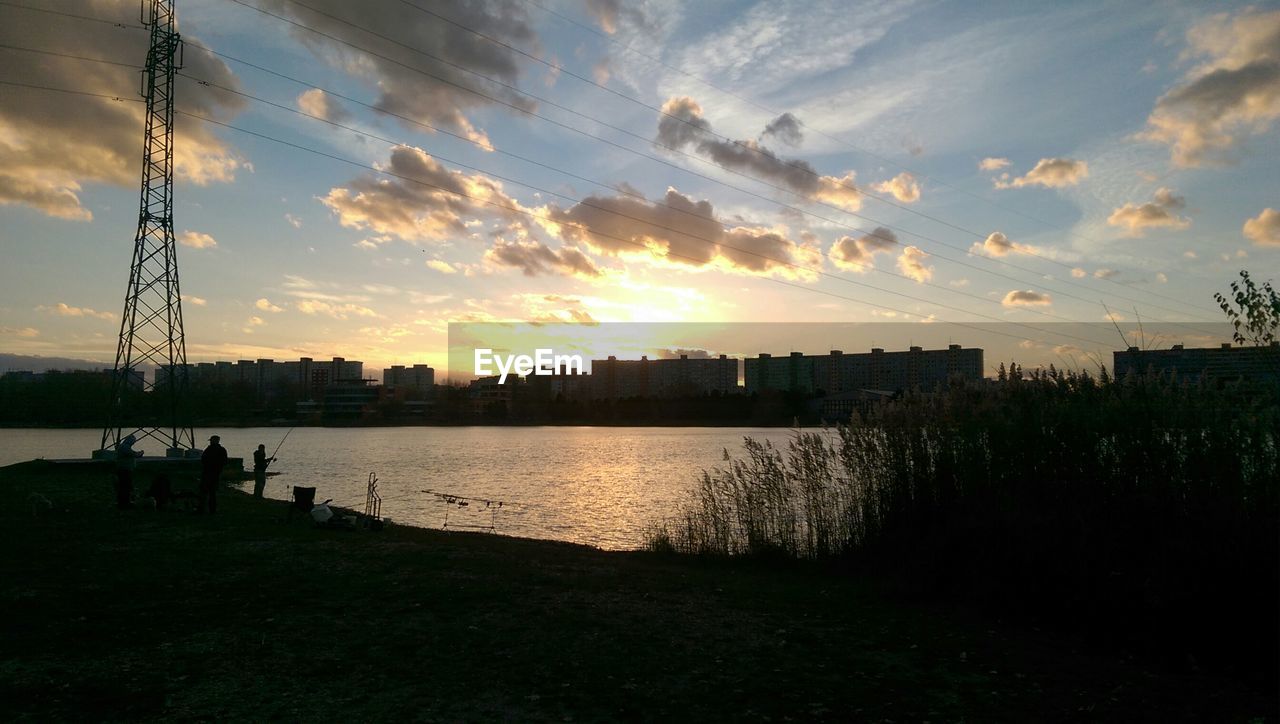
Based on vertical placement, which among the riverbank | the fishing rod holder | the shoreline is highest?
the riverbank

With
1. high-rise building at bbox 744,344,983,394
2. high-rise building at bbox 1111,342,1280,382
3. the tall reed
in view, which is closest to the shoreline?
high-rise building at bbox 744,344,983,394

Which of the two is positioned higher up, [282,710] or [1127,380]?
[1127,380]

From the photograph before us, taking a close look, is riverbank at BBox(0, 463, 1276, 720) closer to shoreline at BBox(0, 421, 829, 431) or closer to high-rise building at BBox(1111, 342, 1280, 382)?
high-rise building at BBox(1111, 342, 1280, 382)

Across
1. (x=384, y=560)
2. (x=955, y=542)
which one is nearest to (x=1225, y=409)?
(x=955, y=542)

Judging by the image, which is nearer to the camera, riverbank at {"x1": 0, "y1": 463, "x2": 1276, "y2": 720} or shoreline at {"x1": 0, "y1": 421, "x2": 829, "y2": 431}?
riverbank at {"x1": 0, "y1": 463, "x2": 1276, "y2": 720}

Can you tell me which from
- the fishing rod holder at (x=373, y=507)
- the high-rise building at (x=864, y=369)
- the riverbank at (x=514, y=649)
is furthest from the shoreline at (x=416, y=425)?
the riverbank at (x=514, y=649)

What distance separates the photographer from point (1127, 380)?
10633 mm

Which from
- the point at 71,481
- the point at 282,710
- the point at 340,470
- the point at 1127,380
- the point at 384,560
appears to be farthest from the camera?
the point at 340,470

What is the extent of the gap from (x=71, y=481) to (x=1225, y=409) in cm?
3256

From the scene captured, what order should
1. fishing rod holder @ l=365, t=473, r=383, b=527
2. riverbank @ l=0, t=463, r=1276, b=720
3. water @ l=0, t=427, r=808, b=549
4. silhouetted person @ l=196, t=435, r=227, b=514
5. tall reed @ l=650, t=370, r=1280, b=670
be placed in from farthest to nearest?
water @ l=0, t=427, r=808, b=549, silhouetted person @ l=196, t=435, r=227, b=514, fishing rod holder @ l=365, t=473, r=383, b=527, tall reed @ l=650, t=370, r=1280, b=670, riverbank @ l=0, t=463, r=1276, b=720

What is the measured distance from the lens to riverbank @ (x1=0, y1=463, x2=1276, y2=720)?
20.1ft

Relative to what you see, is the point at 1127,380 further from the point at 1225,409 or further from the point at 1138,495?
the point at 1138,495

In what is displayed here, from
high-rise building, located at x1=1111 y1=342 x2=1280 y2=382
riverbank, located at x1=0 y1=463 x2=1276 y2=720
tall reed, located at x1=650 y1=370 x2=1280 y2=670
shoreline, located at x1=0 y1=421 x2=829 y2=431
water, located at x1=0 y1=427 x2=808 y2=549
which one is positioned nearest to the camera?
riverbank, located at x1=0 y1=463 x2=1276 y2=720

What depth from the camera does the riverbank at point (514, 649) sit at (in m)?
6.14
